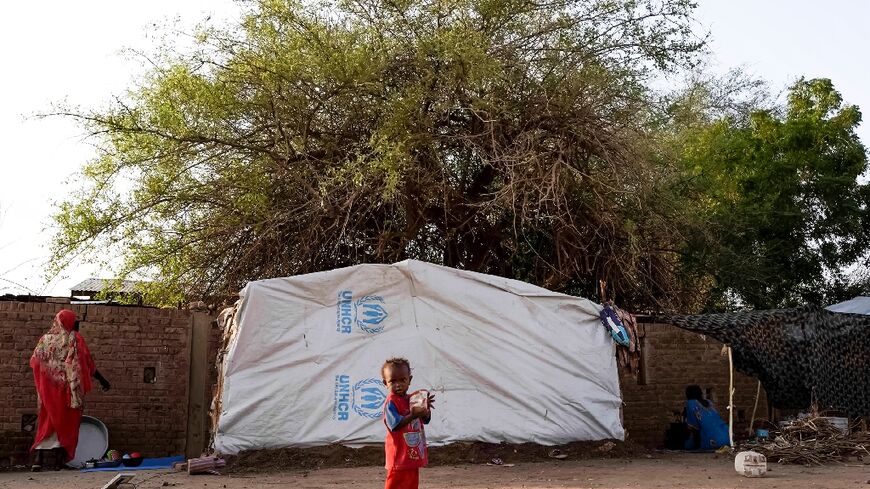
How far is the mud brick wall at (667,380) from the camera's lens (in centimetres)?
1112

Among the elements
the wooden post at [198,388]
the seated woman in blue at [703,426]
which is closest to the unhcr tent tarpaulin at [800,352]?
the seated woman in blue at [703,426]

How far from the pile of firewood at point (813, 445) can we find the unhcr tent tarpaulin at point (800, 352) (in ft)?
0.84

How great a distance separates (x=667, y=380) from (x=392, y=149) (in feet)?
14.6

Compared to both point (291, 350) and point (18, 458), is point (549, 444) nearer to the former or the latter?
point (291, 350)

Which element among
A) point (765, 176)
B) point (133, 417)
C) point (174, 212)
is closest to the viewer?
point (133, 417)

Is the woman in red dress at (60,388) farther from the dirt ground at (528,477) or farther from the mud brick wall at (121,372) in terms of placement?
the mud brick wall at (121,372)

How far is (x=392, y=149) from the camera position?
10.3 meters

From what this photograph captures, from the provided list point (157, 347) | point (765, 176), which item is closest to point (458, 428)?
point (157, 347)

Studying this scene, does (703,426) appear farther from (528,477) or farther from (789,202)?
(789,202)

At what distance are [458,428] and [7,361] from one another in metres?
4.84

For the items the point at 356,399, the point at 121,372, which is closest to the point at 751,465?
the point at 356,399

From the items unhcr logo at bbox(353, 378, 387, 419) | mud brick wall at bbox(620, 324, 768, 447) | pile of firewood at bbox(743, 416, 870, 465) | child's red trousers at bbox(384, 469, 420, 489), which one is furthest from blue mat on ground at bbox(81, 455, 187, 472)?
pile of firewood at bbox(743, 416, 870, 465)

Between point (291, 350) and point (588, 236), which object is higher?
point (588, 236)

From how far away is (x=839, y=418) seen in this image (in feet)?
31.6
